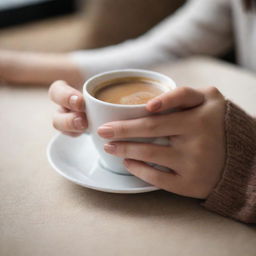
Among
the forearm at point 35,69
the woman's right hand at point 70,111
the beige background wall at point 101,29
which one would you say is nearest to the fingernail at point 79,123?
the woman's right hand at point 70,111

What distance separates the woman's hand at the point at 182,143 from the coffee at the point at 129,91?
60 millimetres

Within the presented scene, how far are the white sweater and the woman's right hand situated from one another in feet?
1.10

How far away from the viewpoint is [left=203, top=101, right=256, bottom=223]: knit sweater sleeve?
44cm

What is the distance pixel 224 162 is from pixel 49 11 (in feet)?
4.51

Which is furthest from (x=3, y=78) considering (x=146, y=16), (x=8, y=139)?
(x=146, y=16)

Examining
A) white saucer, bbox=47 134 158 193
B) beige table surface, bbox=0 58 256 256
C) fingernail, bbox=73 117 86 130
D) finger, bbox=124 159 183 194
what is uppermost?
fingernail, bbox=73 117 86 130

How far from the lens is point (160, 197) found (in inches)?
18.4

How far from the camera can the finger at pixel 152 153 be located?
441mm

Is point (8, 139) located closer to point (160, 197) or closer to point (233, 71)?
point (160, 197)

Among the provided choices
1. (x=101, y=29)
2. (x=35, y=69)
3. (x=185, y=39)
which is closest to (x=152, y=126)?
(x=35, y=69)

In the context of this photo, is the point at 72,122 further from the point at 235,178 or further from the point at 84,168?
the point at 235,178

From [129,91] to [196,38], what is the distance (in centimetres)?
47

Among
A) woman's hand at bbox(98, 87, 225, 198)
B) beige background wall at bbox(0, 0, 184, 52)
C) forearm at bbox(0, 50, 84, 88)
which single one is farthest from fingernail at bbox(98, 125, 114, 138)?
beige background wall at bbox(0, 0, 184, 52)

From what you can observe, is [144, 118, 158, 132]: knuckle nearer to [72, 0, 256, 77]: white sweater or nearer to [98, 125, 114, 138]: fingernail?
[98, 125, 114, 138]: fingernail
